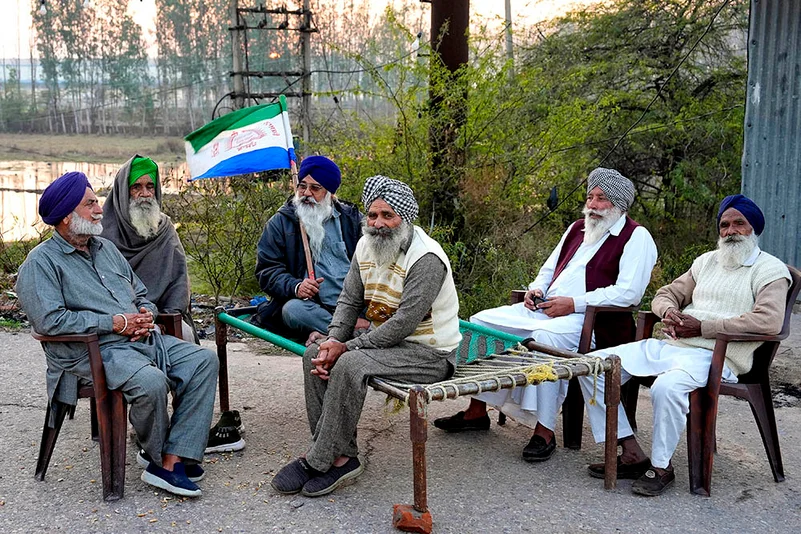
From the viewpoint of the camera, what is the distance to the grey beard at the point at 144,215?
16.1 feet

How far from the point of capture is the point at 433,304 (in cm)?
412

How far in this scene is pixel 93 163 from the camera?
4403cm

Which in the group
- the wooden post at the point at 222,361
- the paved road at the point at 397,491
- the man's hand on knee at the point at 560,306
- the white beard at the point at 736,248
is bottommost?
the paved road at the point at 397,491

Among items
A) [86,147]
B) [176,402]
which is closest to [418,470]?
[176,402]

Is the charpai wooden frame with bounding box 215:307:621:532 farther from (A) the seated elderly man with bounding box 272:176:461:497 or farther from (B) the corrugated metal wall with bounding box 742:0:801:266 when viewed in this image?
(B) the corrugated metal wall with bounding box 742:0:801:266

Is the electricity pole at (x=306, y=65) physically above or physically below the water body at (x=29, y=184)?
above

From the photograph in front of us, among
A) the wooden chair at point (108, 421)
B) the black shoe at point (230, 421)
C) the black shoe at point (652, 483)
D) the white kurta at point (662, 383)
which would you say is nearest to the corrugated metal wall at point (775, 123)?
the white kurta at point (662, 383)

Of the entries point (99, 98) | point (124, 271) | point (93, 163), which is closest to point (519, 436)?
point (124, 271)

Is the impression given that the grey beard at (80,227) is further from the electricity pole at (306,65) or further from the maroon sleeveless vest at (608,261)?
the electricity pole at (306,65)

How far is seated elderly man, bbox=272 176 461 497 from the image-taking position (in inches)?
156

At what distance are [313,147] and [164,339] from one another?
4.92 m

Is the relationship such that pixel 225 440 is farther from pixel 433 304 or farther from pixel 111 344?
pixel 433 304

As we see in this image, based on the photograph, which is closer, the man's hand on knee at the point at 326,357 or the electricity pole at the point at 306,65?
the man's hand on knee at the point at 326,357

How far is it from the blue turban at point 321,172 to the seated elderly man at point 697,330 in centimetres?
190
